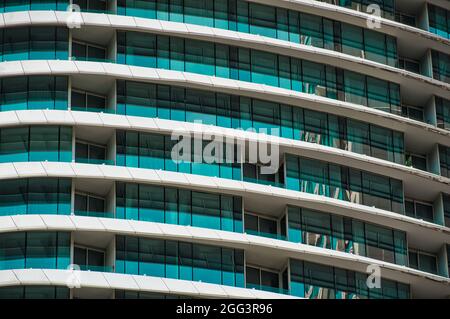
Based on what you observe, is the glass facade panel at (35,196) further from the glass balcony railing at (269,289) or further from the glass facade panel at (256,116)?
the glass balcony railing at (269,289)

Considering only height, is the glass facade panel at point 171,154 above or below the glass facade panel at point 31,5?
below

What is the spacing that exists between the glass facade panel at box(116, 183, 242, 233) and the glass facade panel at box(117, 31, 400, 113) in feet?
25.5

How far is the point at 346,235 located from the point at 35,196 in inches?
699

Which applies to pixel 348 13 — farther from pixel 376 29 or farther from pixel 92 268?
pixel 92 268

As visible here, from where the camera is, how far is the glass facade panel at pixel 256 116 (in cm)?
7881

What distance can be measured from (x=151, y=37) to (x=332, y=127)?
11.8m

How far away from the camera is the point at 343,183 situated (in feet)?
268

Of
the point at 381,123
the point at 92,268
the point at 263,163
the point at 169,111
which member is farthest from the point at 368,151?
the point at 92,268

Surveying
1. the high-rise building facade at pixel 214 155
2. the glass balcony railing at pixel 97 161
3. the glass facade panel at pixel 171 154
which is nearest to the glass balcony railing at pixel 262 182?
the high-rise building facade at pixel 214 155

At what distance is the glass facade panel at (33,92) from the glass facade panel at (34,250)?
7.90 metres

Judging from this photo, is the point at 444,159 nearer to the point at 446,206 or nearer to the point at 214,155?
the point at 446,206

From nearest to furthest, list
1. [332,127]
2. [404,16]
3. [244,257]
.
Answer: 1. [244,257]
2. [332,127]
3. [404,16]

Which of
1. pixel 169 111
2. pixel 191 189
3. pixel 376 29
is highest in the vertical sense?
pixel 376 29

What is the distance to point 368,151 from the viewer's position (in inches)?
3280
